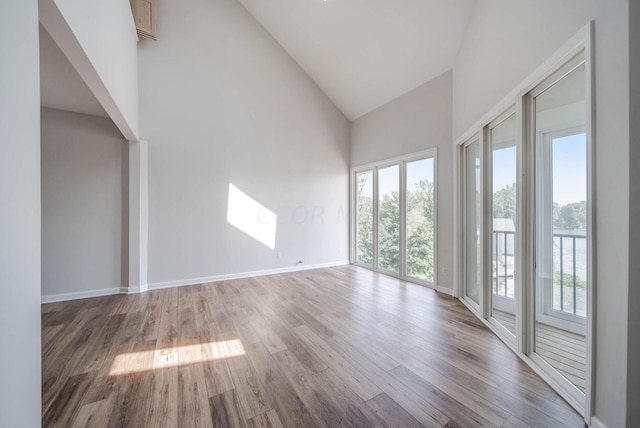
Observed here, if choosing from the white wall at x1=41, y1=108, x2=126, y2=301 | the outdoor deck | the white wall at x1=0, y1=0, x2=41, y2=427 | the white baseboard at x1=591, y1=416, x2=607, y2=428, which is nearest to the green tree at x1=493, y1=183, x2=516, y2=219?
the outdoor deck

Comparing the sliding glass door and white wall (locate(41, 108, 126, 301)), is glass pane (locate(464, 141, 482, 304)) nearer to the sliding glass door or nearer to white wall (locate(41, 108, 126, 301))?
the sliding glass door

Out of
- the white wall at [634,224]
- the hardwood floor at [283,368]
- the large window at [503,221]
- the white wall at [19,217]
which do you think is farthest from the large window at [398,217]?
the white wall at [19,217]

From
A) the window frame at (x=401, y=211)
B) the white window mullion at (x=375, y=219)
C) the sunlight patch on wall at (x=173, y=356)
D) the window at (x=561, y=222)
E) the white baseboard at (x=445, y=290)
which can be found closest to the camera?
the window at (x=561, y=222)

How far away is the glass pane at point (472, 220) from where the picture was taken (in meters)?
3.01

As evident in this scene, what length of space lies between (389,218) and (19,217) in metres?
4.69

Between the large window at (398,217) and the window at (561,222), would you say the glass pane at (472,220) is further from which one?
the window at (561,222)

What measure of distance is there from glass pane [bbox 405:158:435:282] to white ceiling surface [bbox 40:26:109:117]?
14.7 feet

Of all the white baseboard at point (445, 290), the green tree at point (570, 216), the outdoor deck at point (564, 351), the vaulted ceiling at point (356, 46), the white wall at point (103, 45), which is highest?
the vaulted ceiling at point (356, 46)

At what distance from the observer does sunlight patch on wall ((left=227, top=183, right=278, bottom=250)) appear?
4535 mm

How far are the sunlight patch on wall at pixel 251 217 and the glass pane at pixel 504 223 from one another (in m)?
3.58

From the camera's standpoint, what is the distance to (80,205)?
140 inches

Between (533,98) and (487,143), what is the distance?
31.7 inches

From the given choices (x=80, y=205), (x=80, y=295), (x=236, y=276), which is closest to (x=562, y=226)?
(x=236, y=276)

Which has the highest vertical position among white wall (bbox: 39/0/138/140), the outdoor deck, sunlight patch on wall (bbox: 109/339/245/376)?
white wall (bbox: 39/0/138/140)
